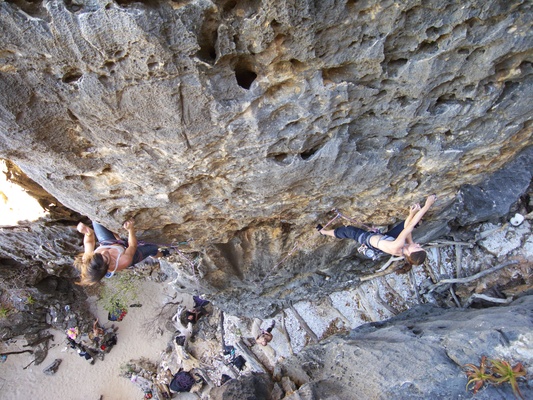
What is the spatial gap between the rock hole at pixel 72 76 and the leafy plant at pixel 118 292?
671 cm

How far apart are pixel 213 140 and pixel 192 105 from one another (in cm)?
29

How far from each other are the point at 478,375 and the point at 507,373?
0.62 feet

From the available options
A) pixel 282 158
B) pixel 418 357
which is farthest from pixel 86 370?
pixel 282 158

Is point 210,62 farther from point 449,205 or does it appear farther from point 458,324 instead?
point 458,324

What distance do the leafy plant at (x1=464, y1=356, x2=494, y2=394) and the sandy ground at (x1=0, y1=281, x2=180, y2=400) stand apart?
21.3 feet

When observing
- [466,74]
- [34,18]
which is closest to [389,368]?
[466,74]

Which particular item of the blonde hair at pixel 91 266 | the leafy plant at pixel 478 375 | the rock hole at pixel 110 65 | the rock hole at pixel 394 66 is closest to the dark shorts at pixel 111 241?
the blonde hair at pixel 91 266

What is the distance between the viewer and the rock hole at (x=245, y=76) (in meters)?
2.01

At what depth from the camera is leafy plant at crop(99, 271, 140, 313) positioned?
7957 millimetres

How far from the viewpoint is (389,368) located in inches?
118

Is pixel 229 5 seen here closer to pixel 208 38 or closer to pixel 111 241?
pixel 208 38

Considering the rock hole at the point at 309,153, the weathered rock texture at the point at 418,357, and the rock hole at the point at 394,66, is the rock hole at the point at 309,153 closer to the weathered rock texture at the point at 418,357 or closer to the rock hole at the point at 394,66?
the rock hole at the point at 394,66

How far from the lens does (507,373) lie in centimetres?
259

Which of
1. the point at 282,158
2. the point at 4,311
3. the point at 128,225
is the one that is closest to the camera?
the point at 282,158
